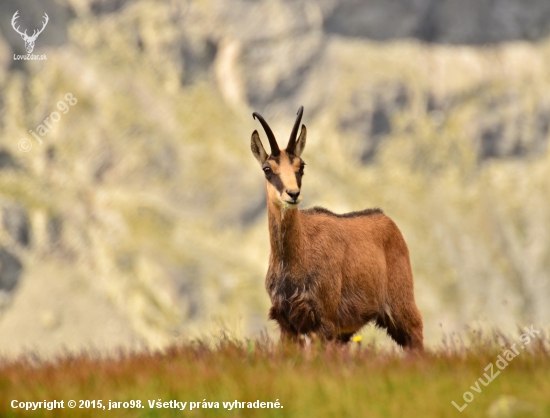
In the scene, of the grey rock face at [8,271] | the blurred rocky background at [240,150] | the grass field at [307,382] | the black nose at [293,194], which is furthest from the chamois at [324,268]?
the grey rock face at [8,271]

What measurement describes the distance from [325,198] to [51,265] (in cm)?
Answer: 5171

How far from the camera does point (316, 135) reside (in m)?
162

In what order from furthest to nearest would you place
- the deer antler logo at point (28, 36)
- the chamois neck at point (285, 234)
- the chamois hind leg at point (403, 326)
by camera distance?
the deer antler logo at point (28, 36) → the chamois hind leg at point (403, 326) → the chamois neck at point (285, 234)

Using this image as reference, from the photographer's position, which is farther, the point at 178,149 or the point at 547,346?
the point at 178,149

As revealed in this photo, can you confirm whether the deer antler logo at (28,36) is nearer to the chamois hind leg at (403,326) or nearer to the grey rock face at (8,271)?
the grey rock face at (8,271)

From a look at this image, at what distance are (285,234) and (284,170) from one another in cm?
102

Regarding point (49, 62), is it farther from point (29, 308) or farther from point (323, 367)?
point (323, 367)

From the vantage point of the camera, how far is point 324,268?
12.4 meters

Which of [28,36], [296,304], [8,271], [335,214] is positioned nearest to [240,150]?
[28,36]

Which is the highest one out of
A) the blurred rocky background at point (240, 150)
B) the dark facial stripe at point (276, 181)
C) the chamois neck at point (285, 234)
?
the blurred rocky background at point (240, 150)

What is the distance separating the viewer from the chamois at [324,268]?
11977 millimetres

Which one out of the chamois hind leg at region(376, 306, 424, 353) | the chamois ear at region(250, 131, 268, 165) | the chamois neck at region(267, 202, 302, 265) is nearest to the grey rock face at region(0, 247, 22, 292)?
the chamois hind leg at region(376, 306, 424, 353)

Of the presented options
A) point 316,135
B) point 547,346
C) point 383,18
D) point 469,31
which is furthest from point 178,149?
point 547,346

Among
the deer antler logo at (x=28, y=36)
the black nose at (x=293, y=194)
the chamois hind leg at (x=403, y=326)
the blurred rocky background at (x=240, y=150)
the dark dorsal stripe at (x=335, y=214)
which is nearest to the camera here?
the black nose at (x=293, y=194)
